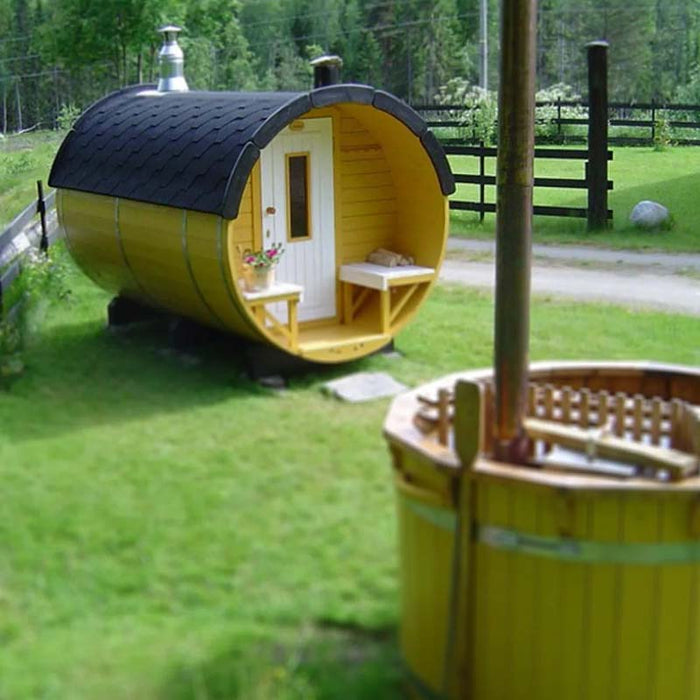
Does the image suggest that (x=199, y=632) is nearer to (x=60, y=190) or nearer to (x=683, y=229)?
(x=60, y=190)

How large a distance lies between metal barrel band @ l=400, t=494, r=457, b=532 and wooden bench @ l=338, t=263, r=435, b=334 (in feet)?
20.3

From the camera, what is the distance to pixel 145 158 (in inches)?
502

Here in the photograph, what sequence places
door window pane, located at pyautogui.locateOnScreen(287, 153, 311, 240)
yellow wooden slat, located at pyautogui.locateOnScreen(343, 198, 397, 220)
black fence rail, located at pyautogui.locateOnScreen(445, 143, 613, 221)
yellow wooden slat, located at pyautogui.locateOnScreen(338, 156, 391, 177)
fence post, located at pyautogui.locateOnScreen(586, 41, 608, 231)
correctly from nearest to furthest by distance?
1. door window pane, located at pyautogui.locateOnScreen(287, 153, 311, 240)
2. yellow wooden slat, located at pyautogui.locateOnScreen(338, 156, 391, 177)
3. yellow wooden slat, located at pyautogui.locateOnScreen(343, 198, 397, 220)
4. fence post, located at pyautogui.locateOnScreen(586, 41, 608, 231)
5. black fence rail, located at pyautogui.locateOnScreen(445, 143, 613, 221)

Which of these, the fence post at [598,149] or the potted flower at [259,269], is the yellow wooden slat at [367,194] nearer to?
the potted flower at [259,269]

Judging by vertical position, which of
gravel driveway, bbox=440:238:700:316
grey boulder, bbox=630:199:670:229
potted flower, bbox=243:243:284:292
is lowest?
gravel driveway, bbox=440:238:700:316

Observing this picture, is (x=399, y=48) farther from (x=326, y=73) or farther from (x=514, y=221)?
(x=514, y=221)

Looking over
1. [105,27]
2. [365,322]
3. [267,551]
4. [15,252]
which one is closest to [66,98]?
[105,27]

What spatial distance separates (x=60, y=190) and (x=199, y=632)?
26.4 ft

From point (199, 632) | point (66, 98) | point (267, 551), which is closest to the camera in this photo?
point (199, 632)

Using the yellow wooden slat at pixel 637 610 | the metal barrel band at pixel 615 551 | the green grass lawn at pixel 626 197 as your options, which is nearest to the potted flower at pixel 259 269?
the metal barrel band at pixel 615 551

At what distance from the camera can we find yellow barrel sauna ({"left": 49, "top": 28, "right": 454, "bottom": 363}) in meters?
11.6

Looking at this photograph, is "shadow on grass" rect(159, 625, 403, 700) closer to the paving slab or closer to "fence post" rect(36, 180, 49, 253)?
the paving slab

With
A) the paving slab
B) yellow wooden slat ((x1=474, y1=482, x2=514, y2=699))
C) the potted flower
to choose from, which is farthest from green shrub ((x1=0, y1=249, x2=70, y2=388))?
yellow wooden slat ((x1=474, y1=482, x2=514, y2=699))

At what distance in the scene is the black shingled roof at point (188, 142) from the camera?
1126cm
